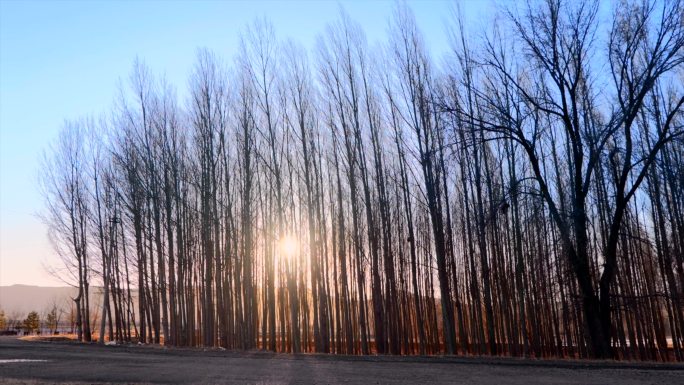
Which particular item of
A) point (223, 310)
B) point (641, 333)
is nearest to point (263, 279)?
point (223, 310)

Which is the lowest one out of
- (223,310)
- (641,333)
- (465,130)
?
(641,333)

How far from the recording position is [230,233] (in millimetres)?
25812

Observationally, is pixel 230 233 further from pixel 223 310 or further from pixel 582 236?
pixel 582 236

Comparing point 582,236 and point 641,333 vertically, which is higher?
point 582,236

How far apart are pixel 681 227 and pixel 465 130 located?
1107cm

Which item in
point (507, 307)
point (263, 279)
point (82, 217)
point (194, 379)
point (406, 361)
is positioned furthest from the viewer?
point (82, 217)

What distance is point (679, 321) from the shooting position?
70.9ft

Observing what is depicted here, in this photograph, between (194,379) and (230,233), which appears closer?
(194,379)

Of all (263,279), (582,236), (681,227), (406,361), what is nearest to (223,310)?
(263,279)

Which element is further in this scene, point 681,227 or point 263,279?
point 263,279

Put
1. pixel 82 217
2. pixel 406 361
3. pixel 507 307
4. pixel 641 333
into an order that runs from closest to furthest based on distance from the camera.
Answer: pixel 406 361 < pixel 507 307 < pixel 641 333 < pixel 82 217

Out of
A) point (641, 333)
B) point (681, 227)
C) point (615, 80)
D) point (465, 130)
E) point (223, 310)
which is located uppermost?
point (615, 80)

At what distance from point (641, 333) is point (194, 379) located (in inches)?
734

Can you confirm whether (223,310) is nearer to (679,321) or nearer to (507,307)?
(507,307)
